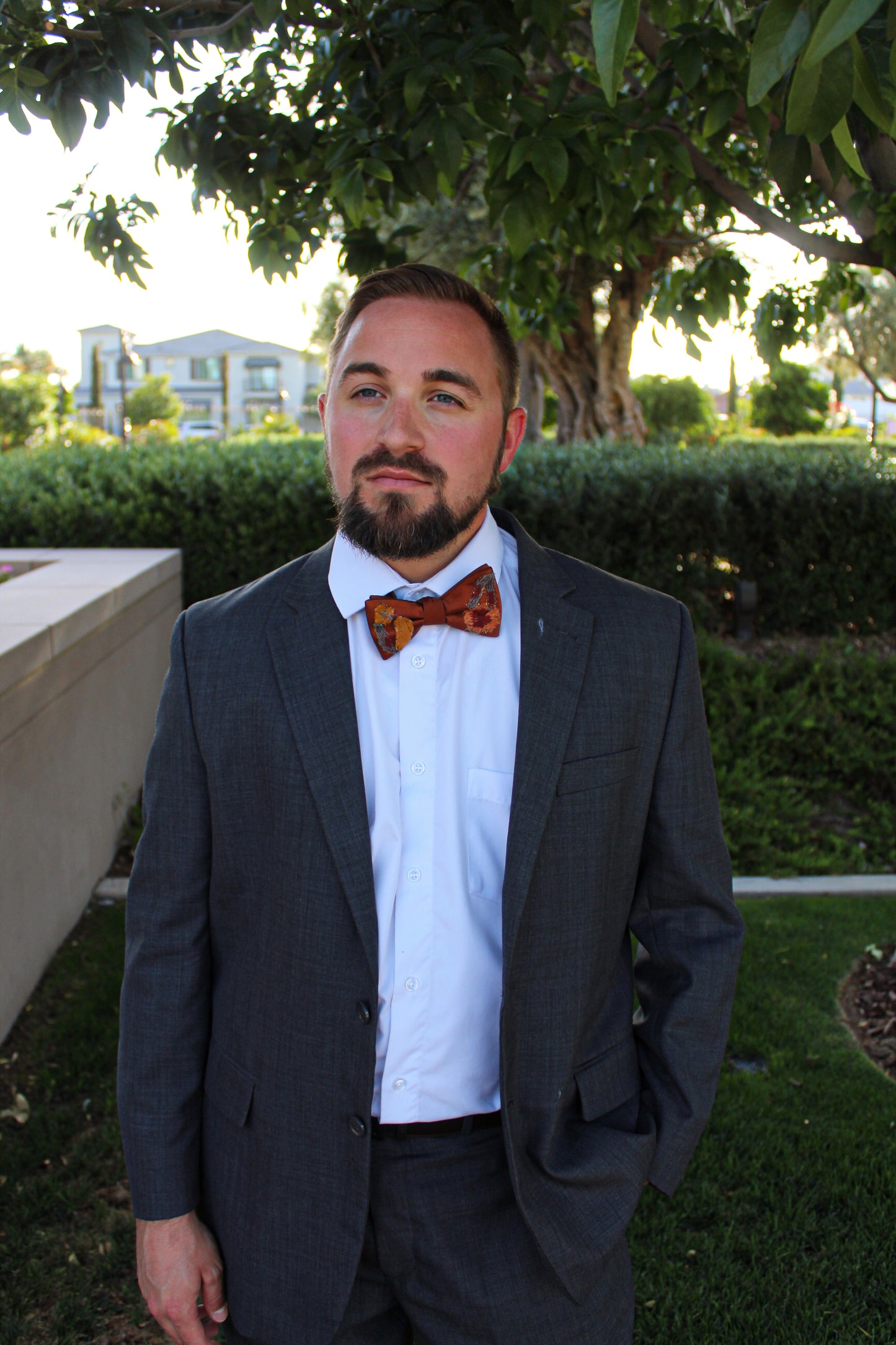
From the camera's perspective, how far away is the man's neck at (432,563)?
194 cm

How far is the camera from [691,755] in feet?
6.11

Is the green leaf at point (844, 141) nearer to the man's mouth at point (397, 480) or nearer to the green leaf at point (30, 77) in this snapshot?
the man's mouth at point (397, 480)

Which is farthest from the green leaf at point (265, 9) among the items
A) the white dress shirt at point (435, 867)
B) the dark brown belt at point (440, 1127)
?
the dark brown belt at point (440, 1127)

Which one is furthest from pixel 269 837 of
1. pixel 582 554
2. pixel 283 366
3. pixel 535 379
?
pixel 283 366

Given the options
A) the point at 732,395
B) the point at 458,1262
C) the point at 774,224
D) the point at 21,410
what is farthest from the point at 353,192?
the point at 732,395

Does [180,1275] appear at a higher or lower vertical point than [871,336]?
lower

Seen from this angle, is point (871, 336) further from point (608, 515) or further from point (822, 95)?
point (822, 95)

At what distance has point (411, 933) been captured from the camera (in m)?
1.71

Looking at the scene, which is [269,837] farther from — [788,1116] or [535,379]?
[535,379]

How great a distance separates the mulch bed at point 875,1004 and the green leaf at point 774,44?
133 inches

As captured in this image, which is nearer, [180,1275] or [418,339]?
[180,1275]

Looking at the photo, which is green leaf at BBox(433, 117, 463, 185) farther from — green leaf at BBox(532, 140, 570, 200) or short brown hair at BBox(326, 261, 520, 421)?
short brown hair at BBox(326, 261, 520, 421)

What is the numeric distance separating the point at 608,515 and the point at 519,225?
4.65m

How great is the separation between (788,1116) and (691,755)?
213 cm
